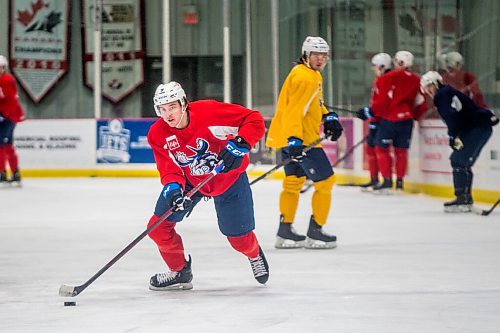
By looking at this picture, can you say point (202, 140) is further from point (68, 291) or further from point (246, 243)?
point (68, 291)

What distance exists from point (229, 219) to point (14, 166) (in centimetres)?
709

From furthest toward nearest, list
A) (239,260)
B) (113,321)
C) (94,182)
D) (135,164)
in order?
(135,164), (94,182), (239,260), (113,321)

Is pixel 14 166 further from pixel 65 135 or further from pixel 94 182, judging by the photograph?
pixel 65 135

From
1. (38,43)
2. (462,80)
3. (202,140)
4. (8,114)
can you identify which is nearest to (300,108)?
(202,140)

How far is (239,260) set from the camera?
5.76 m

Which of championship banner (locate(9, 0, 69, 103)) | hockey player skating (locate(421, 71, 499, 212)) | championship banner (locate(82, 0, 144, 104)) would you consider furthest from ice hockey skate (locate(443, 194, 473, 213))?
championship banner (locate(9, 0, 69, 103))

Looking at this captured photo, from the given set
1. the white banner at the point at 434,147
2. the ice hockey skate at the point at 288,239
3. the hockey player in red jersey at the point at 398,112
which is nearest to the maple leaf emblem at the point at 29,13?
the hockey player in red jersey at the point at 398,112

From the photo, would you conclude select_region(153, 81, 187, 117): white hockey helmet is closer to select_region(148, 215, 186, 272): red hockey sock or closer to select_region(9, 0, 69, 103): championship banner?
select_region(148, 215, 186, 272): red hockey sock

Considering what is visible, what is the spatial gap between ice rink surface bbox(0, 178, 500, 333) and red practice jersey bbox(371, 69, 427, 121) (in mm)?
1397

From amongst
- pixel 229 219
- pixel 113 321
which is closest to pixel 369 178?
pixel 229 219

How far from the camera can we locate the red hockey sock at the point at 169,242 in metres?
4.66

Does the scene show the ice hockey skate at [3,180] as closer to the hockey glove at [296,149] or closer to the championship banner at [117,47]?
the championship banner at [117,47]

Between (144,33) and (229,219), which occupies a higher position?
(144,33)

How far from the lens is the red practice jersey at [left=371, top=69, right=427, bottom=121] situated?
10.2 m
